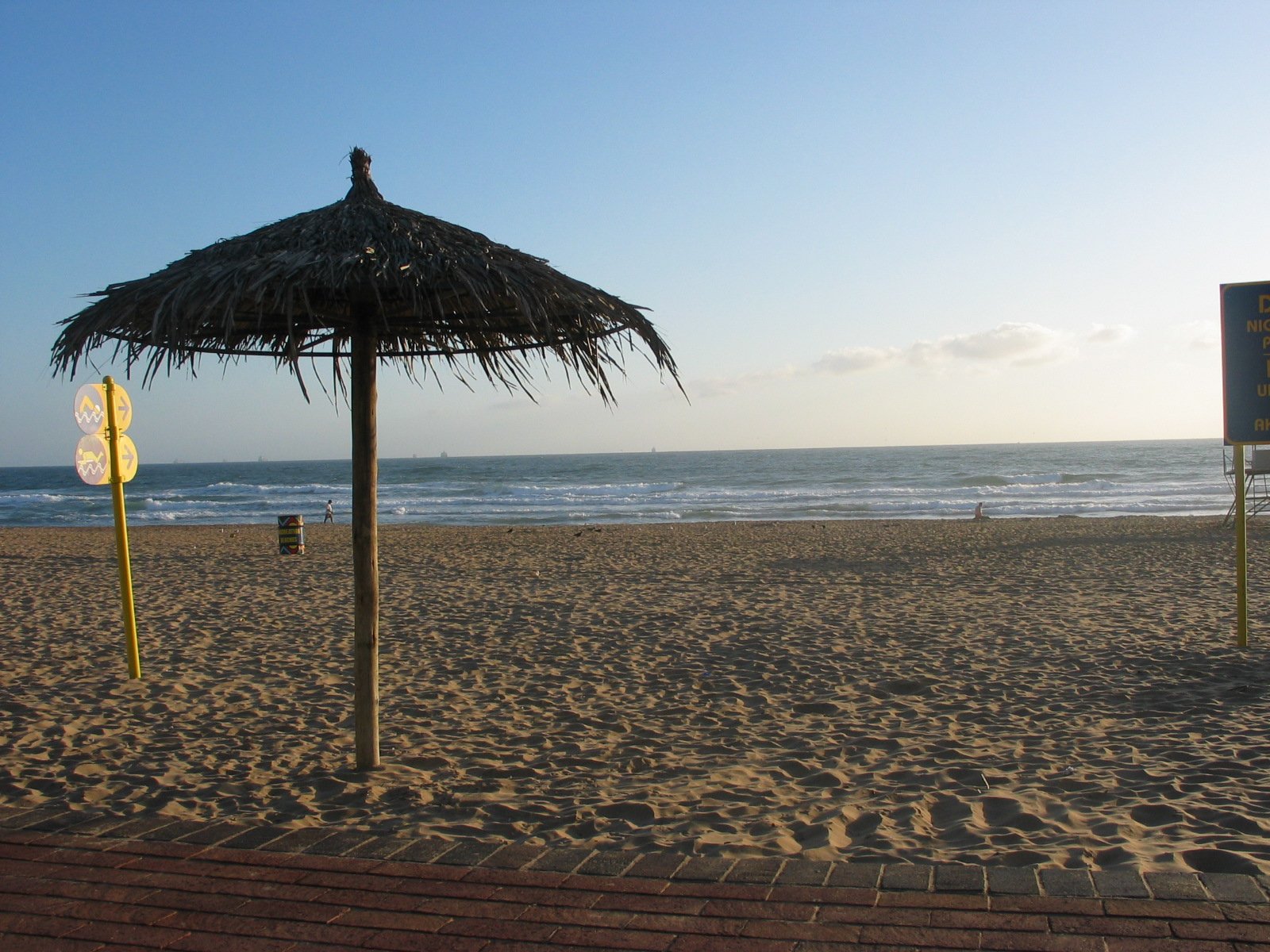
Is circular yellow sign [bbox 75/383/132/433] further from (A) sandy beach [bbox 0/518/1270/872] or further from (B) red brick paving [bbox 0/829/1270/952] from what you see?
(B) red brick paving [bbox 0/829/1270/952]

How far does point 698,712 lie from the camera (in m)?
5.62

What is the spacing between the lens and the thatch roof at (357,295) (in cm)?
366

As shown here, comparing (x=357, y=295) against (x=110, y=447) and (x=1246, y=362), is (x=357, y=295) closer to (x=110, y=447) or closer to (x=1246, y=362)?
(x=110, y=447)

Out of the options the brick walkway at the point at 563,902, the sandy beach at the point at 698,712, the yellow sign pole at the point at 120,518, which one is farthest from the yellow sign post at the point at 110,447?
the brick walkway at the point at 563,902

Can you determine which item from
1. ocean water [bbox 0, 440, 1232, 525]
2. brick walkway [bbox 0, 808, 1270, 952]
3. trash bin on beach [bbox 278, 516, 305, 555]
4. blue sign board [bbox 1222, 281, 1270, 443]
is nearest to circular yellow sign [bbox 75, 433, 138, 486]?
brick walkway [bbox 0, 808, 1270, 952]

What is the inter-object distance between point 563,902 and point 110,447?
15.9 ft

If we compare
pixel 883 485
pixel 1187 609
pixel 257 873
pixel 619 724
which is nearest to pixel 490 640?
pixel 619 724

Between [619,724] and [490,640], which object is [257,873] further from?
[490,640]

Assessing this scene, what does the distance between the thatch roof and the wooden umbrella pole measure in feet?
0.54

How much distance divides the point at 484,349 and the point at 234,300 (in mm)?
1489

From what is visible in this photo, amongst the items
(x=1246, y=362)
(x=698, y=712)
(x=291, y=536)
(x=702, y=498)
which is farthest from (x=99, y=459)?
(x=702, y=498)

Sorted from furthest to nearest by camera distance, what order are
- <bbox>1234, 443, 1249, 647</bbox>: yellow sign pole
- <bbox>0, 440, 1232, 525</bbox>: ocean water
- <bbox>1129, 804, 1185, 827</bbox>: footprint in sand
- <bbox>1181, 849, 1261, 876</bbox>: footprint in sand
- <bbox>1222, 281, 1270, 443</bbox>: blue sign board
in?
<bbox>0, 440, 1232, 525</bbox>: ocean water → <bbox>1234, 443, 1249, 647</bbox>: yellow sign pole → <bbox>1222, 281, 1270, 443</bbox>: blue sign board → <bbox>1129, 804, 1185, 827</bbox>: footprint in sand → <bbox>1181, 849, 1261, 876</bbox>: footprint in sand

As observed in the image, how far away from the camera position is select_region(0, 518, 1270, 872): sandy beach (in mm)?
3787

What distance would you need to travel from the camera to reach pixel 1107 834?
11.5 feet
